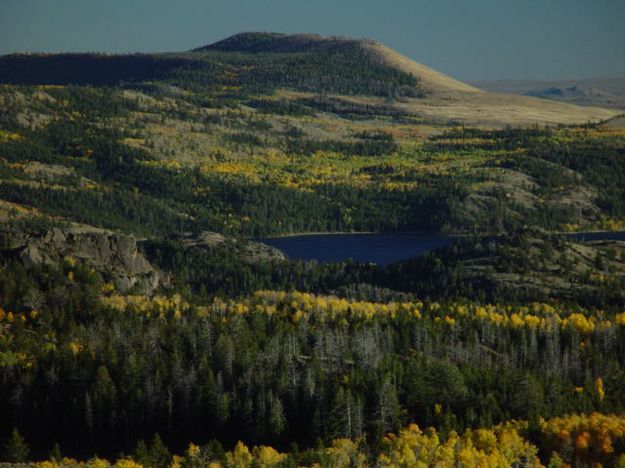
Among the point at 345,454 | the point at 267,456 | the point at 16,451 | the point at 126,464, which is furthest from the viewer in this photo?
the point at 16,451

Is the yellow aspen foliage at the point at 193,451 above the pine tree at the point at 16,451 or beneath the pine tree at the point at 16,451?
above

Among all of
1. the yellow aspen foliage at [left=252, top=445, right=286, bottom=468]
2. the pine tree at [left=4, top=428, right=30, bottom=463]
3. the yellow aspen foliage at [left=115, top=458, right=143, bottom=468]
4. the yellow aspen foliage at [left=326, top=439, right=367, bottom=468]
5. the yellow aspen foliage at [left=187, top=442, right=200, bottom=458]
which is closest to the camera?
the yellow aspen foliage at [left=115, top=458, right=143, bottom=468]

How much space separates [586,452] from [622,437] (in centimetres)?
761

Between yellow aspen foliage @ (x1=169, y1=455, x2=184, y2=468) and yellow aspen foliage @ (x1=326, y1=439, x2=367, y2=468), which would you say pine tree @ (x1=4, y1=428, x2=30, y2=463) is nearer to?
yellow aspen foliage @ (x1=169, y1=455, x2=184, y2=468)

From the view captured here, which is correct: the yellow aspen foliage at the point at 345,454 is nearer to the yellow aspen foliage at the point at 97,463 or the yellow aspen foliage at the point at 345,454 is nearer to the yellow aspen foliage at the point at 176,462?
the yellow aspen foliage at the point at 176,462

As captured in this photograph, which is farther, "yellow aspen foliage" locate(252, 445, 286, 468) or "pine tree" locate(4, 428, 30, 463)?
"pine tree" locate(4, 428, 30, 463)

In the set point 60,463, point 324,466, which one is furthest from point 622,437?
point 60,463

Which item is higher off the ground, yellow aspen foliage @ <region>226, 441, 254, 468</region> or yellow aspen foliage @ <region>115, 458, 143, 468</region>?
yellow aspen foliage @ <region>115, 458, 143, 468</region>

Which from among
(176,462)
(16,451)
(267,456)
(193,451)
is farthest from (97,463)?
(267,456)

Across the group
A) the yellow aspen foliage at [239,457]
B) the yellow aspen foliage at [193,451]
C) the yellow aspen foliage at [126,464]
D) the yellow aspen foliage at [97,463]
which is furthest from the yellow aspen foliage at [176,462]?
the yellow aspen foliage at [97,463]

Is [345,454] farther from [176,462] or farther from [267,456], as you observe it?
[176,462]

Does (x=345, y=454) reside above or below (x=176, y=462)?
above

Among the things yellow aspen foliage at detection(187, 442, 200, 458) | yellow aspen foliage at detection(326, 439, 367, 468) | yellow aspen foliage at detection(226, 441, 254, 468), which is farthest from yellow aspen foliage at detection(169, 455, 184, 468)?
yellow aspen foliage at detection(326, 439, 367, 468)

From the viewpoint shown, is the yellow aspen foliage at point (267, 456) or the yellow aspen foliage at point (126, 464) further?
the yellow aspen foliage at point (267, 456)
